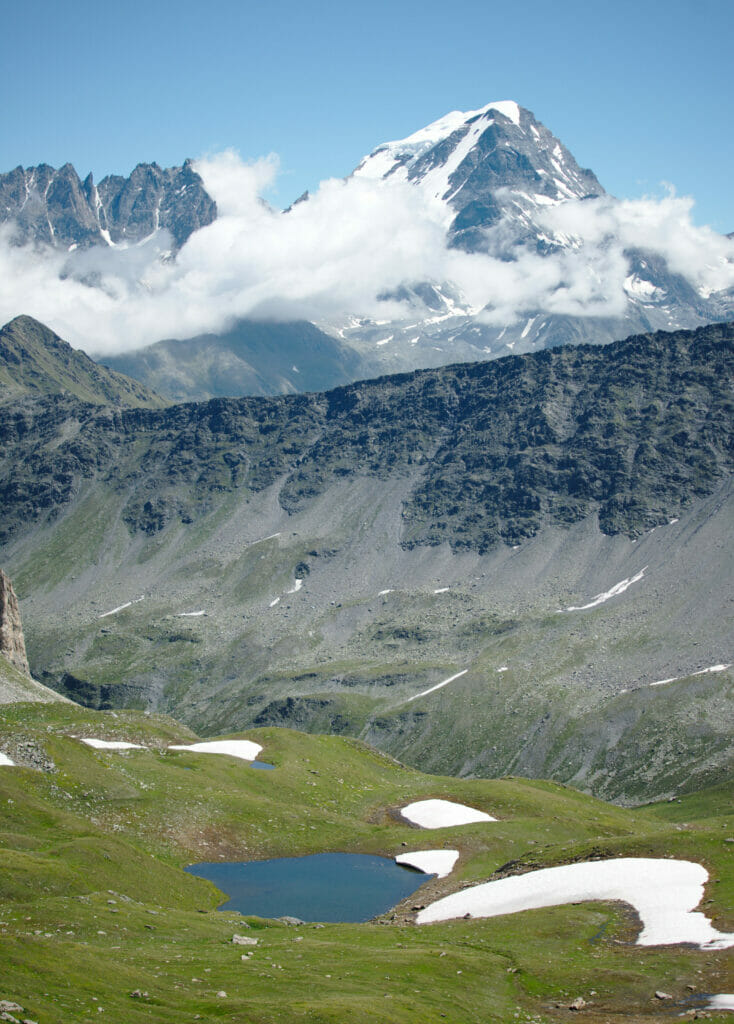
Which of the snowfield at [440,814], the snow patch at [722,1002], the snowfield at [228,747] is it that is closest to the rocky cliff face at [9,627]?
the snowfield at [228,747]

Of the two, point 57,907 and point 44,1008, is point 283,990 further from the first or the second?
point 57,907

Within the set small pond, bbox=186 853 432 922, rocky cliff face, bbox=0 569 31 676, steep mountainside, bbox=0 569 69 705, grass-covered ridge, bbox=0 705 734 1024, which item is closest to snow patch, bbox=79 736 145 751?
grass-covered ridge, bbox=0 705 734 1024

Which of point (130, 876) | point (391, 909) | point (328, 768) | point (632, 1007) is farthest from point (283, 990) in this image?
point (328, 768)

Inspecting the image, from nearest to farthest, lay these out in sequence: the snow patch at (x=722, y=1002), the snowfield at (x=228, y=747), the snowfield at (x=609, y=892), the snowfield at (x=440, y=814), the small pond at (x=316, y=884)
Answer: the snow patch at (x=722, y=1002), the snowfield at (x=609, y=892), the small pond at (x=316, y=884), the snowfield at (x=440, y=814), the snowfield at (x=228, y=747)

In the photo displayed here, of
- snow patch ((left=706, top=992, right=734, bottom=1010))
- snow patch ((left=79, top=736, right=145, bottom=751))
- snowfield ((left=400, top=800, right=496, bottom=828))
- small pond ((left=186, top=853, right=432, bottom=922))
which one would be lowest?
snowfield ((left=400, top=800, right=496, bottom=828))

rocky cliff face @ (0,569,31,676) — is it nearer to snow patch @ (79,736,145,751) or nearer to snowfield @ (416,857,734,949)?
snow patch @ (79,736,145,751)

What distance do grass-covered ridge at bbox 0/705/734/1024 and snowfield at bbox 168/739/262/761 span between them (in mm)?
7068

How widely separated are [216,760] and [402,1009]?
78355 millimetres

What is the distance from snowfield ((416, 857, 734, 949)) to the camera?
6025cm

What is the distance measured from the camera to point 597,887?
2724 inches

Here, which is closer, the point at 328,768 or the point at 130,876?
the point at 130,876

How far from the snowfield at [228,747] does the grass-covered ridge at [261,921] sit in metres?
7.07

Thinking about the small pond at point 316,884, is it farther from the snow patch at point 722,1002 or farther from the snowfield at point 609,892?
the snow patch at point 722,1002

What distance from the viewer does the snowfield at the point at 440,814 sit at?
111787 millimetres
